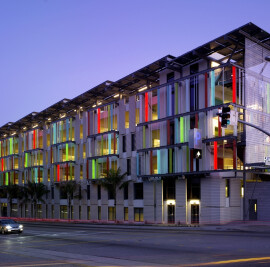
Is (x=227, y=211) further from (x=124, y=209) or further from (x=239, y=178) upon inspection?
(x=124, y=209)

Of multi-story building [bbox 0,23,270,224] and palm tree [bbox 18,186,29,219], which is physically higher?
multi-story building [bbox 0,23,270,224]

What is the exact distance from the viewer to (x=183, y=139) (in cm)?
4541

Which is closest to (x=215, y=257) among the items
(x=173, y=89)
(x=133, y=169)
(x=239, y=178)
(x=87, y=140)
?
(x=239, y=178)

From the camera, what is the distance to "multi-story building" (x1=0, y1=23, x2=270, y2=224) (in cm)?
4250

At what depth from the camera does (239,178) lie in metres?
45.1

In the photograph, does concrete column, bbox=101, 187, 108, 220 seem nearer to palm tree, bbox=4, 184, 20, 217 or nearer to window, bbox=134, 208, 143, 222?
window, bbox=134, 208, 143, 222

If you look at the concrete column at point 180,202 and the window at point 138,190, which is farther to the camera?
the window at point 138,190

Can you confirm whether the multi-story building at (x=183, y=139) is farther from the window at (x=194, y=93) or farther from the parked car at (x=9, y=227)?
the parked car at (x=9, y=227)

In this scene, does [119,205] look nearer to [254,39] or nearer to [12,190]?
[254,39]

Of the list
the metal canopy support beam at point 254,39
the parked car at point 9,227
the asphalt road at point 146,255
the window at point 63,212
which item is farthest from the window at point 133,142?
the asphalt road at point 146,255

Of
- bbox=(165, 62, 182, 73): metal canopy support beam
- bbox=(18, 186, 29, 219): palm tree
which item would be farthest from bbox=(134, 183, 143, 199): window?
bbox=(18, 186, 29, 219): palm tree

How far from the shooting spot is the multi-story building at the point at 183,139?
42500 millimetres

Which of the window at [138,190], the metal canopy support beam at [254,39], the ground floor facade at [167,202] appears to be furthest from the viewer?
the window at [138,190]

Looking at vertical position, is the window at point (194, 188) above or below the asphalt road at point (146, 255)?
above
